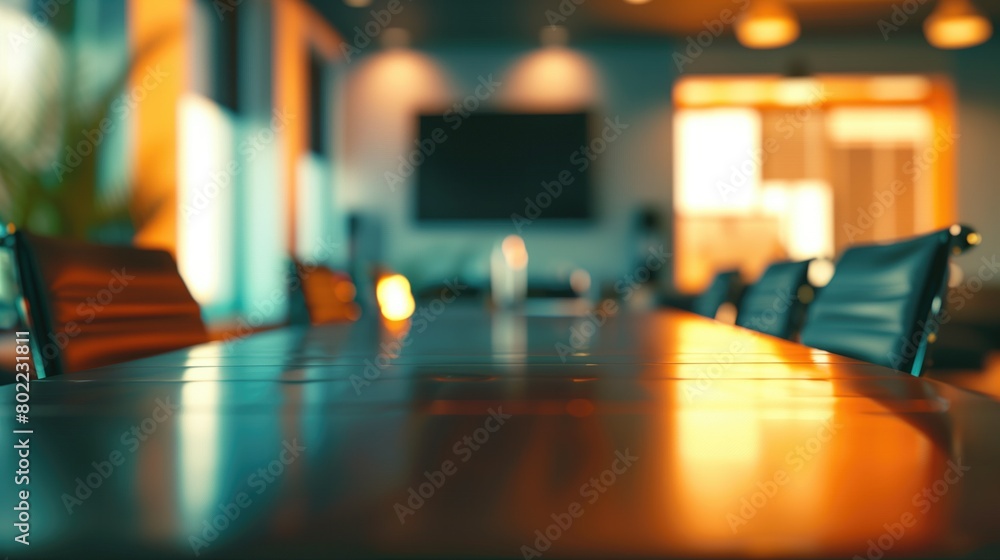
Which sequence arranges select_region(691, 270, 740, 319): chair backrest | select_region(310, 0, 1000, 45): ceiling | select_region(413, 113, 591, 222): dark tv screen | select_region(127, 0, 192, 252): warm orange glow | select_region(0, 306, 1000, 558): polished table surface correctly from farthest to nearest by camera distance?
1. select_region(413, 113, 591, 222): dark tv screen
2. select_region(310, 0, 1000, 45): ceiling
3. select_region(127, 0, 192, 252): warm orange glow
4. select_region(691, 270, 740, 319): chair backrest
5. select_region(0, 306, 1000, 558): polished table surface

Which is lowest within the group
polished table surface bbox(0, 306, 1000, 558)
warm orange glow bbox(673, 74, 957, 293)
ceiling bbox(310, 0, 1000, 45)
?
polished table surface bbox(0, 306, 1000, 558)

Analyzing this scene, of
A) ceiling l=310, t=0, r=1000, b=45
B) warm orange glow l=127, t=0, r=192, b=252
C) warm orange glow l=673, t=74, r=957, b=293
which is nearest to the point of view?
warm orange glow l=127, t=0, r=192, b=252

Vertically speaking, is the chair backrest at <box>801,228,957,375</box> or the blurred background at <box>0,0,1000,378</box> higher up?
the blurred background at <box>0,0,1000,378</box>

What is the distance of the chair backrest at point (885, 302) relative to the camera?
1.17 m

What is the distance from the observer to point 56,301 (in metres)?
1.12

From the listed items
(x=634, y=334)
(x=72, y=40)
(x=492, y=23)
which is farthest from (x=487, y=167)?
(x=634, y=334)

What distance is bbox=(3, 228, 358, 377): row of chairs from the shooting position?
109cm

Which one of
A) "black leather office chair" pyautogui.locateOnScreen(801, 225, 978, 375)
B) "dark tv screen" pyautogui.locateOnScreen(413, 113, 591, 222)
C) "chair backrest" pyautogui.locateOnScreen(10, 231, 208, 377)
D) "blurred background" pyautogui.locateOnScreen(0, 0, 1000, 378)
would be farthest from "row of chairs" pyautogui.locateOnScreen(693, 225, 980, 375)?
"dark tv screen" pyautogui.locateOnScreen(413, 113, 591, 222)

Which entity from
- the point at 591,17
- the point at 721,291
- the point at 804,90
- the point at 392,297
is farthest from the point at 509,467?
the point at 804,90

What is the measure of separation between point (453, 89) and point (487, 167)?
0.78 m

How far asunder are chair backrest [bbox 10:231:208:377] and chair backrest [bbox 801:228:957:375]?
1.35m

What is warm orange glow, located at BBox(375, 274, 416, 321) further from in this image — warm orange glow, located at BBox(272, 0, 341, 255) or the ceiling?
the ceiling

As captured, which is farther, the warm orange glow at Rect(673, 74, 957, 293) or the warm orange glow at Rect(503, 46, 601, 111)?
the warm orange glow at Rect(673, 74, 957, 293)

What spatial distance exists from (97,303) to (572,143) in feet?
18.2
